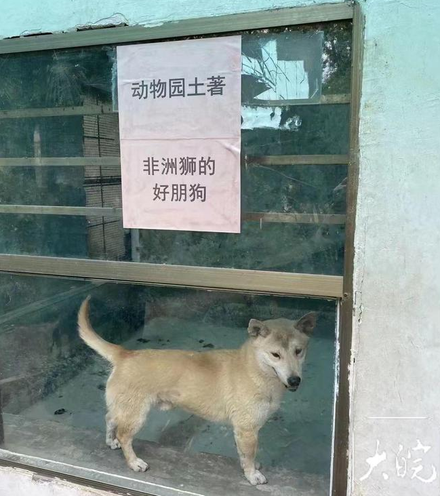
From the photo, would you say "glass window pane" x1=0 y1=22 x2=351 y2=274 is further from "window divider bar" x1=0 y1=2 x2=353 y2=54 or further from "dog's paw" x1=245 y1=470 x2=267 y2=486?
"dog's paw" x1=245 y1=470 x2=267 y2=486

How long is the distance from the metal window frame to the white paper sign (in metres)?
0.07

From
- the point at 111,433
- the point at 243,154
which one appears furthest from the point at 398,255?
the point at 111,433

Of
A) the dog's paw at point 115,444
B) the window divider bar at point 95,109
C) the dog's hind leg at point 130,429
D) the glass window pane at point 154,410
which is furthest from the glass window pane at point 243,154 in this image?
the dog's paw at point 115,444

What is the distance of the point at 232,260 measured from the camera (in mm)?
2166

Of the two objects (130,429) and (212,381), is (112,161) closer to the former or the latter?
(212,381)

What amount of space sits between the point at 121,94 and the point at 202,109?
412 millimetres

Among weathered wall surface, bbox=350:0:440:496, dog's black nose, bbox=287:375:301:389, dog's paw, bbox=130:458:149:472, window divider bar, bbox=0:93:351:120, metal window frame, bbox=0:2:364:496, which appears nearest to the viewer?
weathered wall surface, bbox=350:0:440:496

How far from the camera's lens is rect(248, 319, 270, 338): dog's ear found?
2.56 metres

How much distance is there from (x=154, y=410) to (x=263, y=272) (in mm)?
1399

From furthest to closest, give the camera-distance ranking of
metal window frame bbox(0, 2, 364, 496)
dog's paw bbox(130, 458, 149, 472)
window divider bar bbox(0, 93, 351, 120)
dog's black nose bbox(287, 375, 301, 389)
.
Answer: dog's paw bbox(130, 458, 149, 472)
dog's black nose bbox(287, 375, 301, 389)
window divider bar bbox(0, 93, 351, 120)
metal window frame bbox(0, 2, 364, 496)

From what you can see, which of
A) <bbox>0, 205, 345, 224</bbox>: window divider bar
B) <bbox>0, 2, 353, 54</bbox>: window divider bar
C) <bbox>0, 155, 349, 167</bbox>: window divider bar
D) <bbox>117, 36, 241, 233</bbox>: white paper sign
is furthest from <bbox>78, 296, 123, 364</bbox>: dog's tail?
<bbox>0, 2, 353, 54</bbox>: window divider bar

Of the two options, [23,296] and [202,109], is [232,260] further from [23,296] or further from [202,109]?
[23,296]

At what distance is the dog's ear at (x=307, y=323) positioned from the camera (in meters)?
2.48

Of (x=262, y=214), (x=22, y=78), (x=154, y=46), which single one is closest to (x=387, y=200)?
(x=262, y=214)
